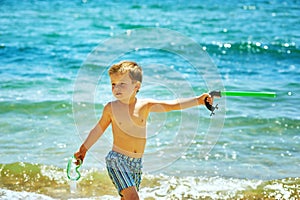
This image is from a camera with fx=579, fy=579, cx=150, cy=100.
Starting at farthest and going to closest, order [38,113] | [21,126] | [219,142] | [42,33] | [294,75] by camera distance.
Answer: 1. [42,33]
2. [294,75]
3. [38,113]
4. [21,126]
5. [219,142]

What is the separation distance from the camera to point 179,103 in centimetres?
396

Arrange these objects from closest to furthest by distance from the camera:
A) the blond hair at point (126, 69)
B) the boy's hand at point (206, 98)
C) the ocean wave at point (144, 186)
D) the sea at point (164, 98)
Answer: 1. the boy's hand at point (206, 98)
2. the blond hair at point (126, 69)
3. the ocean wave at point (144, 186)
4. the sea at point (164, 98)

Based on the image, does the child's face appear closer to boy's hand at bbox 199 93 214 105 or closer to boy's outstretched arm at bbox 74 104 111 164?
boy's outstretched arm at bbox 74 104 111 164

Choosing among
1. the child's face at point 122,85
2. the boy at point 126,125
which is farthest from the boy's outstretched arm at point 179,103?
the child's face at point 122,85

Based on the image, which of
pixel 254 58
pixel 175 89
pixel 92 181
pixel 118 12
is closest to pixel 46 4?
pixel 118 12

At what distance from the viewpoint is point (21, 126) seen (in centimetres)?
730

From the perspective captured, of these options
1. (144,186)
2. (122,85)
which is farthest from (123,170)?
(144,186)

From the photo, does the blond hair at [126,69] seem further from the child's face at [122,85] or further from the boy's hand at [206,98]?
the boy's hand at [206,98]

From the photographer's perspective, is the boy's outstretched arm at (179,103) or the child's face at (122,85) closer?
the boy's outstretched arm at (179,103)

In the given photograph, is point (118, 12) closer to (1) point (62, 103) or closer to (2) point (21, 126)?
(1) point (62, 103)

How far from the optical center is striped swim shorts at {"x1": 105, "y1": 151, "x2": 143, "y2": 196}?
13.0ft

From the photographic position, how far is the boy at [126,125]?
13.0ft

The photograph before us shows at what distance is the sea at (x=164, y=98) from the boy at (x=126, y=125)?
1378mm

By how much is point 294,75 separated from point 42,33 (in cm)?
688
